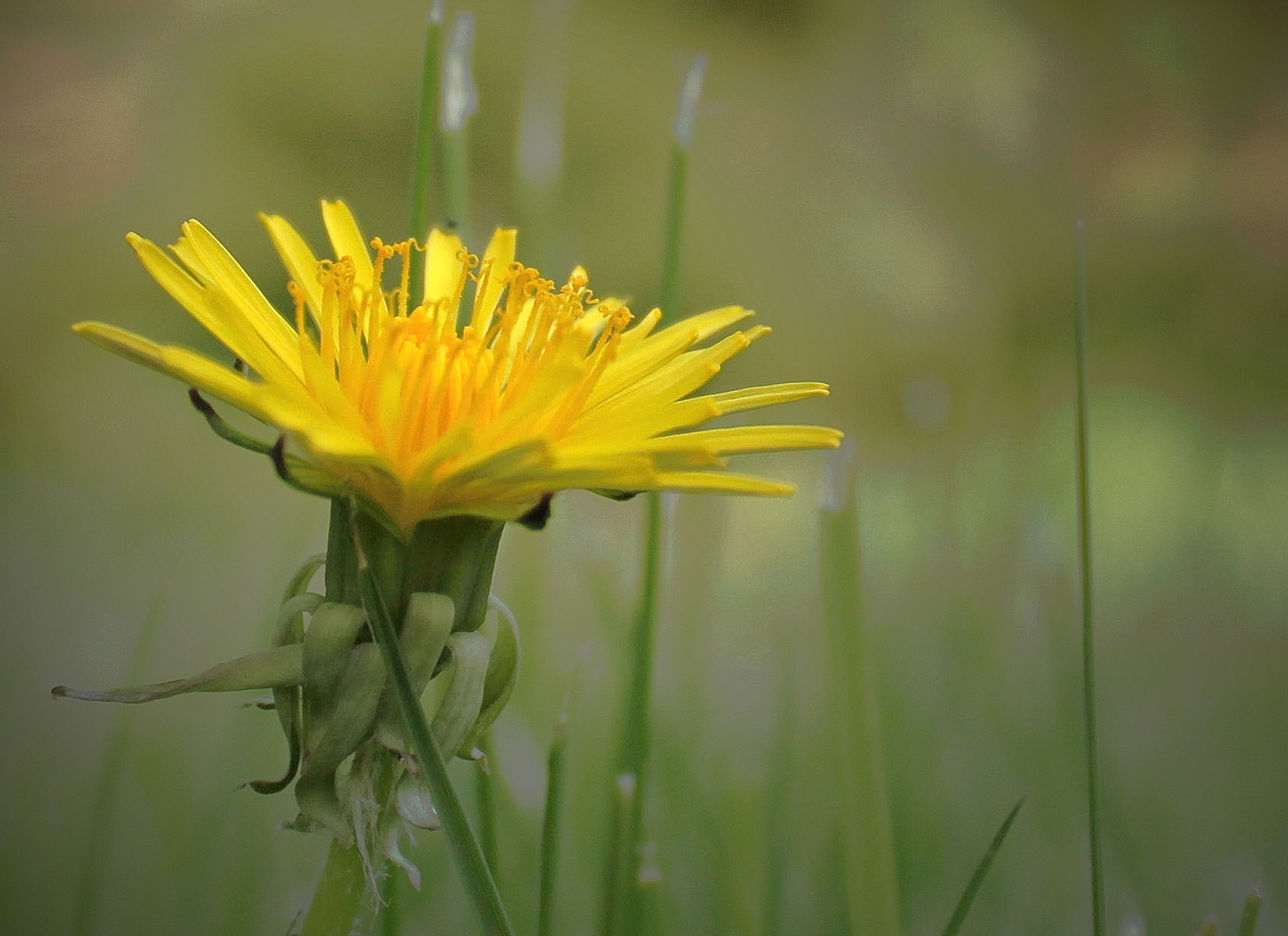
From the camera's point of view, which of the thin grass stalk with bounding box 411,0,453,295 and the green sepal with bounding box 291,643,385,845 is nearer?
the green sepal with bounding box 291,643,385,845

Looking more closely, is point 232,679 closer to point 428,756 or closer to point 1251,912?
point 428,756

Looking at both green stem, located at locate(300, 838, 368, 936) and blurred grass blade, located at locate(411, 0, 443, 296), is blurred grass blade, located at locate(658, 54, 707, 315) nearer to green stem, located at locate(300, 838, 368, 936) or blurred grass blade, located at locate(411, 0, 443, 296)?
blurred grass blade, located at locate(411, 0, 443, 296)

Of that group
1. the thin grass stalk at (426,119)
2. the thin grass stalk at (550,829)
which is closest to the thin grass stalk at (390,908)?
the thin grass stalk at (550,829)

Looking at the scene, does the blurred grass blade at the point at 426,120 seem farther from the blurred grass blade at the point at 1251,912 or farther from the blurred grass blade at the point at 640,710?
the blurred grass blade at the point at 1251,912

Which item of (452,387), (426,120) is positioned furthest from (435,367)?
(426,120)

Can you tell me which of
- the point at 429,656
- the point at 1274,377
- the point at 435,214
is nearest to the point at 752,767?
the point at 429,656

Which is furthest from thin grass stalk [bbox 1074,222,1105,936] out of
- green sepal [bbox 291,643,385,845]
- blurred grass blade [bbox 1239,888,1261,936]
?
green sepal [bbox 291,643,385,845]

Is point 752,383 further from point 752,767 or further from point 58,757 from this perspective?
point 58,757
